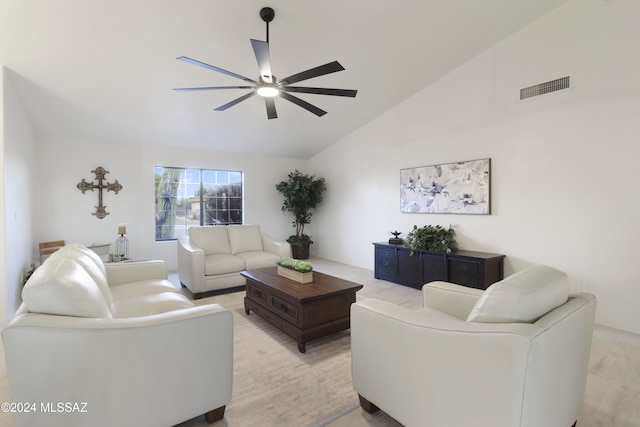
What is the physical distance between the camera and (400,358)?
1.48 metres

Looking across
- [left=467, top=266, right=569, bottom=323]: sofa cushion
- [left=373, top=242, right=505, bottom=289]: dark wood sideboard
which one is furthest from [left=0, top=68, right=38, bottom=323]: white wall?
[left=373, top=242, right=505, bottom=289]: dark wood sideboard

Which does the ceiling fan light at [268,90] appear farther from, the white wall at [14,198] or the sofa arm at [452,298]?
the white wall at [14,198]

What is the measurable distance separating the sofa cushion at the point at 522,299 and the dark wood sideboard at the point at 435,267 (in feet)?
8.01

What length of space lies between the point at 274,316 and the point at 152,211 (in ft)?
12.7

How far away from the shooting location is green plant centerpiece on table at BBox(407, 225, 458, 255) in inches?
170

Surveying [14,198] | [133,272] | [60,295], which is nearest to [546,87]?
[60,295]

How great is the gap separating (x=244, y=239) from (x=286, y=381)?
321 cm

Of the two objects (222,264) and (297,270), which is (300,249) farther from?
(297,270)

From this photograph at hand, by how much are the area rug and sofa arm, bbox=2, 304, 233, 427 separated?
0.27 meters

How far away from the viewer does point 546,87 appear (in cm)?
347

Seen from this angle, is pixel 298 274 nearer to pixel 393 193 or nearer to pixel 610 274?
pixel 393 193

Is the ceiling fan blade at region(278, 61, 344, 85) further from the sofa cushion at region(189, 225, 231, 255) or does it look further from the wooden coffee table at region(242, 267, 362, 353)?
the sofa cushion at region(189, 225, 231, 255)

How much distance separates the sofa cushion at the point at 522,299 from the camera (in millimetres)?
1282

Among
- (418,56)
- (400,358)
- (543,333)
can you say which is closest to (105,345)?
(400,358)
